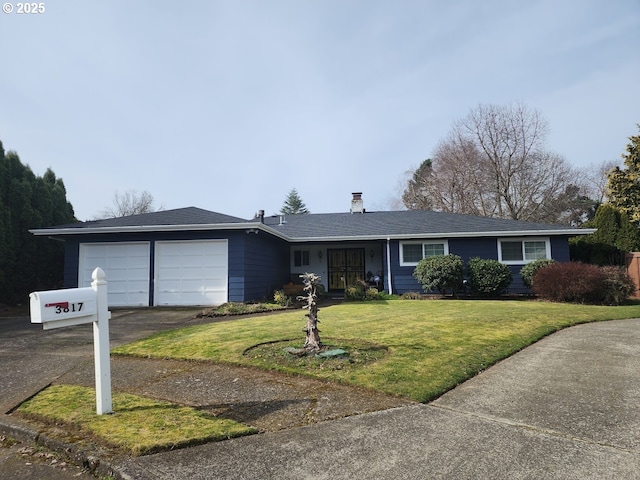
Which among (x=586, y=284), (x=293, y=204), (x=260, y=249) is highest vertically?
(x=293, y=204)

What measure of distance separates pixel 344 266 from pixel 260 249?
213 inches

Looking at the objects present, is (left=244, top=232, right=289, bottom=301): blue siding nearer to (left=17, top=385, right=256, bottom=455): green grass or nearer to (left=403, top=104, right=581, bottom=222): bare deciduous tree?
(left=17, top=385, right=256, bottom=455): green grass

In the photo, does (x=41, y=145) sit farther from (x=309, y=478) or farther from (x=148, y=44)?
(x=309, y=478)

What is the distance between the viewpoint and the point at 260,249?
14.1 m

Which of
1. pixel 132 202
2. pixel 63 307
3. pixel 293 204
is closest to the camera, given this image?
pixel 63 307

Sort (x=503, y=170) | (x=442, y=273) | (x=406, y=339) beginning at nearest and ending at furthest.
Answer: (x=406, y=339), (x=442, y=273), (x=503, y=170)

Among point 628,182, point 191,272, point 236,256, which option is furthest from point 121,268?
point 628,182

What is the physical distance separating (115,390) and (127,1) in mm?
7963

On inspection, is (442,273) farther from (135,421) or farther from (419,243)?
(135,421)

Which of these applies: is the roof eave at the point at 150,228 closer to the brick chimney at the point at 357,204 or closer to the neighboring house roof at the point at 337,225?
the neighboring house roof at the point at 337,225

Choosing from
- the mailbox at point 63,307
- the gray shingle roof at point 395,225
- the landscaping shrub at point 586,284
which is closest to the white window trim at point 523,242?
the gray shingle roof at point 395,225

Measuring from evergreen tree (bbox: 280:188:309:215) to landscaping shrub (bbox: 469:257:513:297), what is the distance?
45.5 m

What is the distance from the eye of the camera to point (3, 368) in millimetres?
5086

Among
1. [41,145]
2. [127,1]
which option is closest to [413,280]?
[127,1]
